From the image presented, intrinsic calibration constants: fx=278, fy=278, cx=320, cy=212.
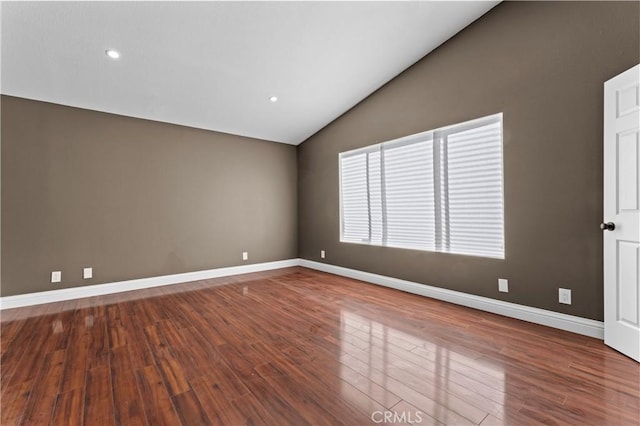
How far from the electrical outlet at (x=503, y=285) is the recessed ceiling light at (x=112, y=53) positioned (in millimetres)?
4690

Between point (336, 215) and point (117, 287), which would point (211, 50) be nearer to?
point (336, 215)

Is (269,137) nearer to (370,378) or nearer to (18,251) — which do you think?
(18,251)

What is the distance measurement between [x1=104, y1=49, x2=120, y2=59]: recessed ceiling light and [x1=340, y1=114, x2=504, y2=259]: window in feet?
10.8

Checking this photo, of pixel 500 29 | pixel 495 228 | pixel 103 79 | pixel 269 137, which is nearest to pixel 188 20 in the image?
pixel 103 79

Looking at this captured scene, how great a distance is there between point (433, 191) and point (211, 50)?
312 cm

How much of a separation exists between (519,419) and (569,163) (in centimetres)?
228

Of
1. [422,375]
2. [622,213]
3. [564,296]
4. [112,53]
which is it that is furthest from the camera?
[112,53]

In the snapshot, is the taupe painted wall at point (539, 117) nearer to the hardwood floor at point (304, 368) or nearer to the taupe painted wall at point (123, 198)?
the hardwood floor at point (304, 368)

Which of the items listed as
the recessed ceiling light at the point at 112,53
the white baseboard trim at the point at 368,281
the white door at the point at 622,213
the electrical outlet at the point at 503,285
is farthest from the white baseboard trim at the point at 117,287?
the white door at the point at 622,213

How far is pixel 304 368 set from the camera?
197cm

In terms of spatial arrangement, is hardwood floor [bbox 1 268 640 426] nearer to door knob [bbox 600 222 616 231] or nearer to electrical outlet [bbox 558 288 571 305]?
electrical outlet [bbox 558 288 571 305]

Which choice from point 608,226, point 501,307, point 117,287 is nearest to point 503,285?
point 501,307

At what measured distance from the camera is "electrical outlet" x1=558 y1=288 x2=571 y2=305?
101 inches

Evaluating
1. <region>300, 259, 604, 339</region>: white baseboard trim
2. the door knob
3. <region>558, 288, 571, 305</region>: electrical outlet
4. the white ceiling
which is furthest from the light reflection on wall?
the white ceiling
